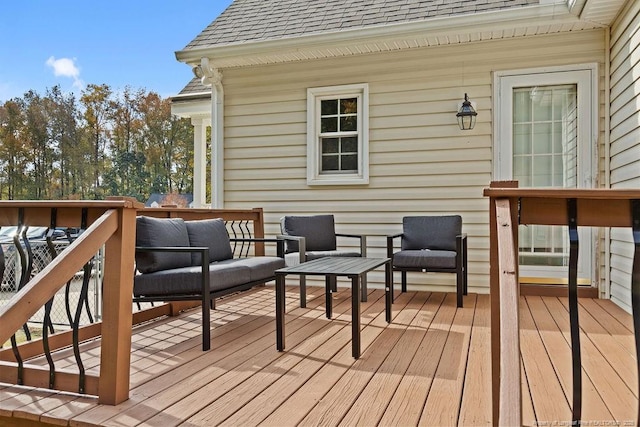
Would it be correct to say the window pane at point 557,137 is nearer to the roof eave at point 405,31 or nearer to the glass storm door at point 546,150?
the glass storm door at point 546,150

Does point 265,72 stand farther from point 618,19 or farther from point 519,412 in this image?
point 519,412

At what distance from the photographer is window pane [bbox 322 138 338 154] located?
5809mm

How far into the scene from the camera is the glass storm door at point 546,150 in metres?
4.80

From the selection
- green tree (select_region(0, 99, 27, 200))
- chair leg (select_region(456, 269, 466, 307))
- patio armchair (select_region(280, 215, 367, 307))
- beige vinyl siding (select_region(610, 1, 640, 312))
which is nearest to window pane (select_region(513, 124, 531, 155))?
beige vinyl siding (select_region(610, 1, 640, 312))

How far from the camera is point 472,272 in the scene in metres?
5.18

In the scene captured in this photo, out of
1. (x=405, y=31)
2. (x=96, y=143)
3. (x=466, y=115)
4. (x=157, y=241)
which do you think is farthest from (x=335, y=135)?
(x=96, y=143)

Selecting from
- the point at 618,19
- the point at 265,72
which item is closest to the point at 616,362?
the point at 618,19

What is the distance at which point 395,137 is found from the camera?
17.9ft

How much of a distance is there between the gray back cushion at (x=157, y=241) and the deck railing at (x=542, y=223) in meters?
2.46

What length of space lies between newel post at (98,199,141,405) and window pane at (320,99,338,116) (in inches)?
153

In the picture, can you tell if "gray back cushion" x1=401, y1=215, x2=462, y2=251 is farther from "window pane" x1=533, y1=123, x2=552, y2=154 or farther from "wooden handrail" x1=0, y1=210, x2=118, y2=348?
"wooden handrail" x1=0, y1=210, x2=118, y2=348

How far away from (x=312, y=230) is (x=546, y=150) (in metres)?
2.63

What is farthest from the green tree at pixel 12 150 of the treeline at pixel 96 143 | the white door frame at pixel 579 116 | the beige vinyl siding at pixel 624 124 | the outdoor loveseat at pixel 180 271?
the beige vinyl siding at pixel 624 124

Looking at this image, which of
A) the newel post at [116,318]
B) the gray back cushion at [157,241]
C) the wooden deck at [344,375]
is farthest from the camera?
the gray back cushion at [157,241]
